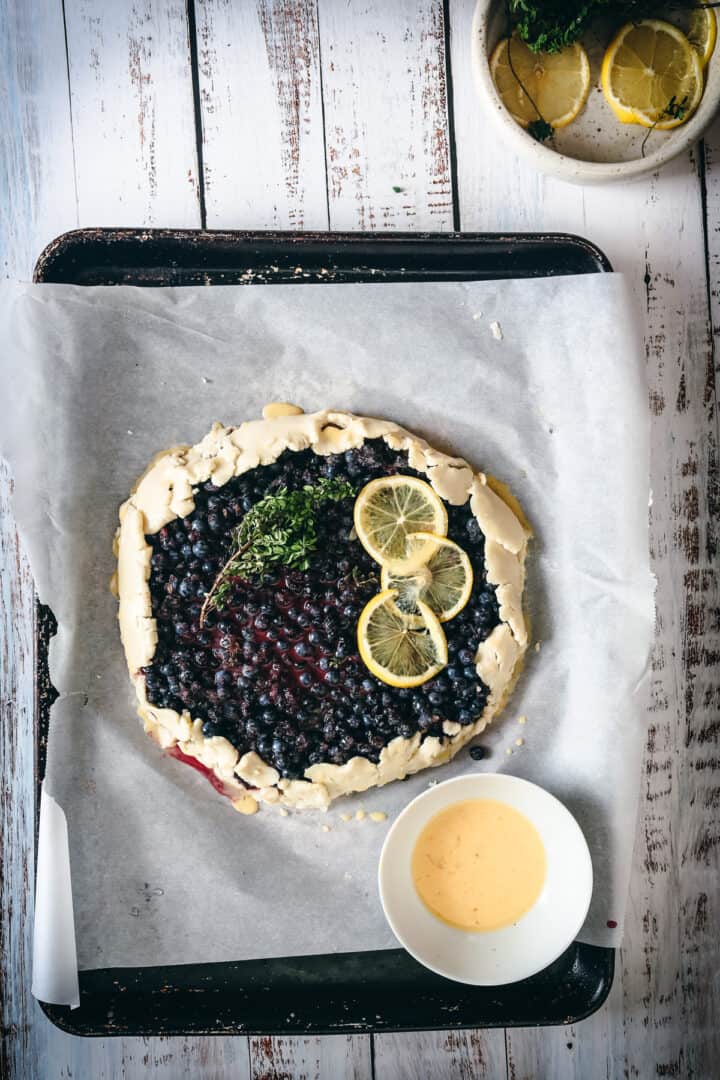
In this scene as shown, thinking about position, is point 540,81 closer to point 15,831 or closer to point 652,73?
point 652,73

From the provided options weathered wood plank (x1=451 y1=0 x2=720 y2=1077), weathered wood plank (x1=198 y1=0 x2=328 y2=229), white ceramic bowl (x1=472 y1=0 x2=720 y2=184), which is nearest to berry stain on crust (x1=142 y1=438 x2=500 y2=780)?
weathered wood plank (x1=451 y1=0 x2=720 y2=1077)

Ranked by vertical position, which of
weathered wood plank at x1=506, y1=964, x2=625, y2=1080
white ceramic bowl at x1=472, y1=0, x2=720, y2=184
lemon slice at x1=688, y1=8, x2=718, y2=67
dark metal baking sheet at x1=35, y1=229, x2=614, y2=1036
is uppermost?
lemon slice at x1=688, y1=8, x2=718, y2=67

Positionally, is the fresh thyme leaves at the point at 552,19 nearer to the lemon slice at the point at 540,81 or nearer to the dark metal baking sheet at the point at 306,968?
the lemon slice at the point at 540,81

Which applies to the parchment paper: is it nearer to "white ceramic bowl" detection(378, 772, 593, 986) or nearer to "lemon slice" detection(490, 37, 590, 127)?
"white ceramic bowl" detection(378, 772, 593, 986)

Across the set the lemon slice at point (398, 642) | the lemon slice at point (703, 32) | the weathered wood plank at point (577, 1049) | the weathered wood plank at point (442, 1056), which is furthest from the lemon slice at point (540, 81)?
the weathered wood plank at point (442, 1056)

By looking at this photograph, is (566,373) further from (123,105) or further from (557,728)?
(123,105)

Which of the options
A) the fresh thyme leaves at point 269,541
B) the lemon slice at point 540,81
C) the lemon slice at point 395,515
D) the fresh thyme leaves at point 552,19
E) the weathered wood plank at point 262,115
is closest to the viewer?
the fresh thyme leaves at point 269,541
